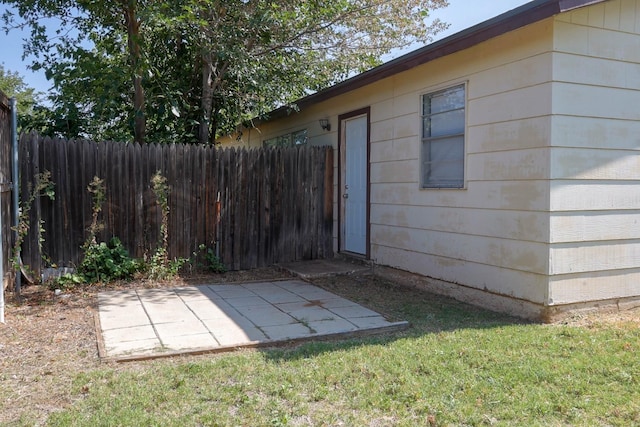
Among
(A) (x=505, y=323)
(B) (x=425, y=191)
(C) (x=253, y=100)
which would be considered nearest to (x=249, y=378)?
(A) (x=505, y=323)

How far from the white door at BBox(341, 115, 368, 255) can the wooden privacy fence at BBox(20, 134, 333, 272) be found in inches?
13.3

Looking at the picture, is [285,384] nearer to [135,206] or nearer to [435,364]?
[435,364]

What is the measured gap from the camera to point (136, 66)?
7672mm

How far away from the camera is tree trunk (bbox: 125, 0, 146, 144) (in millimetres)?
7668

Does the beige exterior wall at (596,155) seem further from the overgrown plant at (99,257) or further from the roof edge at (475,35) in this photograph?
the overgrown plant at (99,257)

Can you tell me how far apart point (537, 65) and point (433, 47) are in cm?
127

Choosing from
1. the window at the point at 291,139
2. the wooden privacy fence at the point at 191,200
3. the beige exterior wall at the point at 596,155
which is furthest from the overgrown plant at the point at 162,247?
the beige exterior wall at the point at 596,155

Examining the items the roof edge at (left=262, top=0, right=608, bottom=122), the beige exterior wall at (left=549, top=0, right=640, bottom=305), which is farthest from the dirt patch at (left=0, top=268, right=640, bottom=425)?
the roof edge at (left=262, top=0, right=608, bottom=122)

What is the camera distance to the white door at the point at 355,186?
7934 mm

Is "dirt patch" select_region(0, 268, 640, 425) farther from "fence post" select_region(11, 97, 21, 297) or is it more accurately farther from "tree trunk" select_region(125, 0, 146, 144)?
"tree trunk" select_region(125, 0, 146, 144)

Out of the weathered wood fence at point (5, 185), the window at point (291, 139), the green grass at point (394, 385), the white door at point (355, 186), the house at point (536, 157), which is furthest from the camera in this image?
the window at point (291, 139)

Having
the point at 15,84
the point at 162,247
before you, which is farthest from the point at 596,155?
the point at 15,84

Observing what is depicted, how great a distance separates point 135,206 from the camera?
23.0 ft

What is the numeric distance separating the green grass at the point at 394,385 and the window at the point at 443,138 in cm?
230
